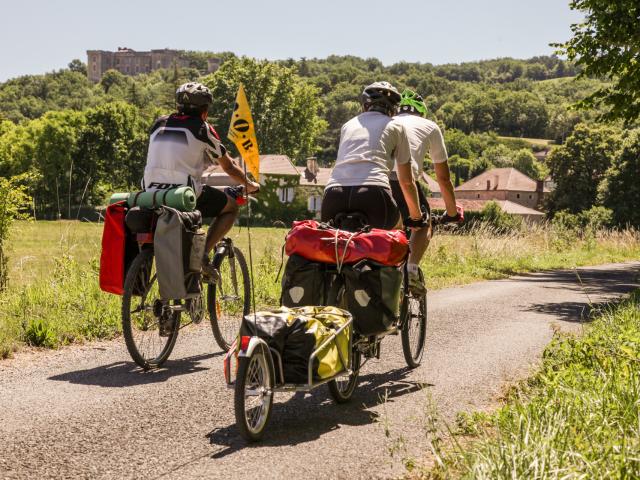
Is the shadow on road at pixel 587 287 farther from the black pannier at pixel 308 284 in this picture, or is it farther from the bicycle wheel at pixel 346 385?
the black pannier at pixel 308 284

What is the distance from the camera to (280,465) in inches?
163

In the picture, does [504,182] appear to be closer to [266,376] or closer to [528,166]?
[528,166]

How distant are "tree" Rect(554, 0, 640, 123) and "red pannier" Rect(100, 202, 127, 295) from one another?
41.7 ft

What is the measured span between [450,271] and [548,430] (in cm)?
1286

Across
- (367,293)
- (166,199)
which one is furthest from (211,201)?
(367,293)

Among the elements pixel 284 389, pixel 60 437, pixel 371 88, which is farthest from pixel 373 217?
pixel 60 437

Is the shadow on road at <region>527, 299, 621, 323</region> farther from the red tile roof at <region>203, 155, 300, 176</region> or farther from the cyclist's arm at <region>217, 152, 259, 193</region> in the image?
the red tile roof at <region>203, 155, 300, 176</region>

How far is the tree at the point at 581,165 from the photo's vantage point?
7625 cm

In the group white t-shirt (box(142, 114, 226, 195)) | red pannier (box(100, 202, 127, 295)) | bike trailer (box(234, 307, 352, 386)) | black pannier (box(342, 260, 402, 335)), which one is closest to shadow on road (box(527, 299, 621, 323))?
black pannier (box(342, 260, 402, 335))

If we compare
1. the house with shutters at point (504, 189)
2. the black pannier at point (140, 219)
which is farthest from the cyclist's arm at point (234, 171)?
the house with shutters at point (504, 189)

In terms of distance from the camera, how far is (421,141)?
22.2 feet

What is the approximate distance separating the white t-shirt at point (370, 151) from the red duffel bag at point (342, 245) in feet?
1.78

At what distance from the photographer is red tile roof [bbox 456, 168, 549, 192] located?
133000 millimetres

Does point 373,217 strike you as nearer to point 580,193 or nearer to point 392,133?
point 392,133
